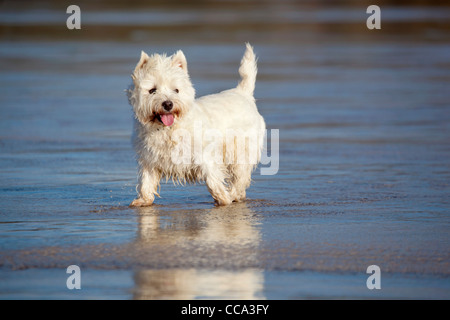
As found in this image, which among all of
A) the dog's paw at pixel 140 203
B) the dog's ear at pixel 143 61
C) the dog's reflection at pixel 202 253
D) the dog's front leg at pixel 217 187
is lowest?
the dog's reflection at pixel 202 253

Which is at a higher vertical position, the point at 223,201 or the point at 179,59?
the point at 179,59

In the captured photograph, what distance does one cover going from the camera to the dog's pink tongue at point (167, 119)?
748 cm

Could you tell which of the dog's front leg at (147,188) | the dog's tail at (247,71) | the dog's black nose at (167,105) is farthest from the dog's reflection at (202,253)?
the dog's tail at (247,71)

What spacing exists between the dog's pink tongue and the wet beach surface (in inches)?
28.4

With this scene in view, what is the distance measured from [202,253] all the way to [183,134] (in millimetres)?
1772

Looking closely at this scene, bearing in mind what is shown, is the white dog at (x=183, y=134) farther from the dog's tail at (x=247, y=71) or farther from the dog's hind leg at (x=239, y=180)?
the dog's tail at (x=247, y=71)

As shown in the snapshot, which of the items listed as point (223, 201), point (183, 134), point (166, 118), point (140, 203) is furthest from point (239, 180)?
point (166, 118)

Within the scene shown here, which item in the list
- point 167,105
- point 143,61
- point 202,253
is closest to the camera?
point 202,253

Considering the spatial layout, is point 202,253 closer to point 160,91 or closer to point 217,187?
point 217,187

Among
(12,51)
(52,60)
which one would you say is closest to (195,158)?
(52,60)

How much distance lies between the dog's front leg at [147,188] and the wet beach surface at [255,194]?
16cm

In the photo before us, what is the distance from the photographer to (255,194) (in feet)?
27.2

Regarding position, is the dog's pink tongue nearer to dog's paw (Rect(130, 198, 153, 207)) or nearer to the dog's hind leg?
dog's paw (Rect(130, 198, 153, 207))

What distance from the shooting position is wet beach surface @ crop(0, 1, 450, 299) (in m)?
5.56
